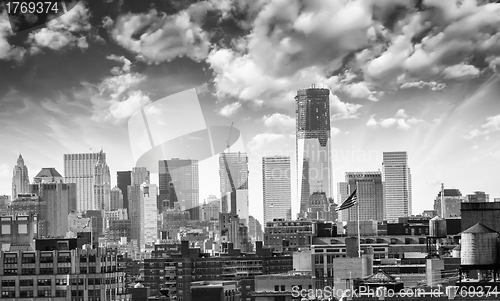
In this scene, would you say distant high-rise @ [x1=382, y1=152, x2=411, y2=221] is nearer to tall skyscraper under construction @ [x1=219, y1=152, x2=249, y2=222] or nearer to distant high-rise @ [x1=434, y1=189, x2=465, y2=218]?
tall skyscraper under construction @ [x1=219, y1=152, x2=249, y2=222]

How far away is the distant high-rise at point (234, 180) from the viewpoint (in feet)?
277

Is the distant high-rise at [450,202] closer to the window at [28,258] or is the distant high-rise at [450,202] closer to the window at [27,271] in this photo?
the window at [28,258]

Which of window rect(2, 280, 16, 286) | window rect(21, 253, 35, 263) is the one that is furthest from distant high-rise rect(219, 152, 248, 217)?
window rect(2, 280, 16, 286)

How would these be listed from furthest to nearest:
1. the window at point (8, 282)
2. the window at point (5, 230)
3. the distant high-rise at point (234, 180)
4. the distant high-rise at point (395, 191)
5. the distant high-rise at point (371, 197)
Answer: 1. the distant high-rise at point (371, 197)
2. the distant high-rise at point (395, 191)
3. the distant high-rise at point (234, 180)
4. the window at point (5, 230)
5. the window at point (8, 282)

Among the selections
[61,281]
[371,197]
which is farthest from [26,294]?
[371,197]

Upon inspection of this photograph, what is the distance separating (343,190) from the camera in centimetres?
14125

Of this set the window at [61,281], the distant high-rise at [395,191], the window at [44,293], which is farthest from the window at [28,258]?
the distant high-rise at [395,191]

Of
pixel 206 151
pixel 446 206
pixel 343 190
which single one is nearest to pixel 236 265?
pixel 446 206

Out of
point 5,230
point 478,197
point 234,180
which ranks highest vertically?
point 234,180

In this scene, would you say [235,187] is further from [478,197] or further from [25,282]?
[25,282]

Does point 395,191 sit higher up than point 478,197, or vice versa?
point 395,191

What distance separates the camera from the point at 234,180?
384ft

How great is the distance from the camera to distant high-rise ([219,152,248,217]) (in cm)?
8446

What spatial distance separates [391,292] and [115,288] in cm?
3455
